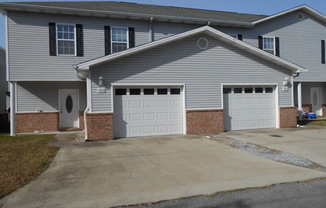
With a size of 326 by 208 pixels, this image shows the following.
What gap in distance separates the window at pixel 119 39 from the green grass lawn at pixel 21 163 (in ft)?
21.5

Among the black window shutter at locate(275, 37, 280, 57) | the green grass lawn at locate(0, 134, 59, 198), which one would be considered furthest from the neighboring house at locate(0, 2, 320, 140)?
the black window shutter at locate(275, 37, 280, 57)

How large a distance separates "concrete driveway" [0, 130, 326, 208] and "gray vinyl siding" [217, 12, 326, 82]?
11244mm

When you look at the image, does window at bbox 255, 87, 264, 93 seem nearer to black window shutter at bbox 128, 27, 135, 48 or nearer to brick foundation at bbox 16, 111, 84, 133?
black window shutter at bbox 128, 27, 135, 48

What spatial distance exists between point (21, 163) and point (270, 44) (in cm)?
1595

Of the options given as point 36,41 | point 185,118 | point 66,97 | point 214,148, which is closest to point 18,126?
point 66,97

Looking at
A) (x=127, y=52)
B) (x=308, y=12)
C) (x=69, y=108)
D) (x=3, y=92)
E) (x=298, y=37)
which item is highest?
(x=308, y=12)

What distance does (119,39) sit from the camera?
13.9 metres

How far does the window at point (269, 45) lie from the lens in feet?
55.4

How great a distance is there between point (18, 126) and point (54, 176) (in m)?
9.35

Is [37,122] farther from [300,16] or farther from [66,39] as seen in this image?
[300,16]

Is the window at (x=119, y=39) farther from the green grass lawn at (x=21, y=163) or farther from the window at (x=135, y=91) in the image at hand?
the green grass lawn at (x=21, y=163)

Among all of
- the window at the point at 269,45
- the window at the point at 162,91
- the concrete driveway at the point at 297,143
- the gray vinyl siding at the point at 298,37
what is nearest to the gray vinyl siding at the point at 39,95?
the window at the point at 162,91

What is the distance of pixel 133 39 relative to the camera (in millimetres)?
14062

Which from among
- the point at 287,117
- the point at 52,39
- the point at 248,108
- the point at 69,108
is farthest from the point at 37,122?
the point at 287,117
